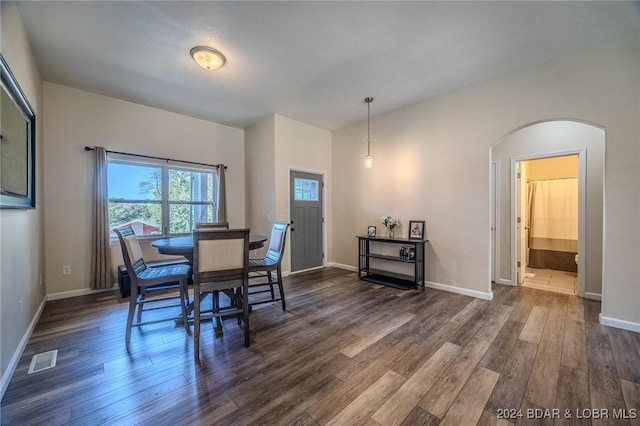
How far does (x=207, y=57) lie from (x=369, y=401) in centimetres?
347

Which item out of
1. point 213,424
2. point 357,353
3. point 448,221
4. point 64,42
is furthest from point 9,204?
point 448,221

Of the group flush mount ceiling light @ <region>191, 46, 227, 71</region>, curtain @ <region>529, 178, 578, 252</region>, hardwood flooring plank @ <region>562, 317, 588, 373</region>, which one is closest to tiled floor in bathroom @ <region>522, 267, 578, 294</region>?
curtain @ <region>529, 178, 578, 252</region>

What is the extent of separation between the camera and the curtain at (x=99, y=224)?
3590 mm

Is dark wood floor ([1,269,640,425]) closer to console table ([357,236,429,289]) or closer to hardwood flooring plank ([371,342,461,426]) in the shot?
hardwood flooring plank ([371,342,461,426])

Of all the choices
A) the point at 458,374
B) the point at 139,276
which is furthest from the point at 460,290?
the point at 139,276

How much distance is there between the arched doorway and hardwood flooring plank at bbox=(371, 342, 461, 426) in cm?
265

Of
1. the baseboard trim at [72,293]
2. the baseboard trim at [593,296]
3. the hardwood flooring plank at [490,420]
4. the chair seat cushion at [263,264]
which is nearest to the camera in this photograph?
the hardwood flooring plank at [490,420]

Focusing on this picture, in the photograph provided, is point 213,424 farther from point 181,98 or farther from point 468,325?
point 181,98

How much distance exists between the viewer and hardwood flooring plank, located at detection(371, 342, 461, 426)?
1472 millimetres

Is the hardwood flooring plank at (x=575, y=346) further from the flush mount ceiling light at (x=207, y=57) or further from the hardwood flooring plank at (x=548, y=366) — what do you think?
the flush mount ceiling light at (x=207, y=57)

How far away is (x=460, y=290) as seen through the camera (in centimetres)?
362

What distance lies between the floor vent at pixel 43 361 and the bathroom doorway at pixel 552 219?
6285mm

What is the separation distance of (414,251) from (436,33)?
2.75 metres

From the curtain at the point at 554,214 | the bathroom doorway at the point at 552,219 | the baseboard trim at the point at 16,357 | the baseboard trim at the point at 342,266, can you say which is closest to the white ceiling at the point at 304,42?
the bathroom doorway at the point at 552,219
